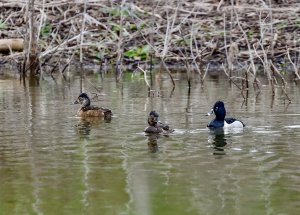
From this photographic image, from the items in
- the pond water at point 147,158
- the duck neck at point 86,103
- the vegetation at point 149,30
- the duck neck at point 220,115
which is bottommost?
the pond water at point 147,158

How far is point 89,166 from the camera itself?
35.5 ft

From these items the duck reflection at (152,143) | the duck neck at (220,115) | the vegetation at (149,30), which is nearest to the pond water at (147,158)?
the duck reflection at (152,143)

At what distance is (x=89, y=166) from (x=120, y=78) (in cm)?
1183

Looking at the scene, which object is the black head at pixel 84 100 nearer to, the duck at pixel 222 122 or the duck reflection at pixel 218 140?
the duck at pixel 222 122

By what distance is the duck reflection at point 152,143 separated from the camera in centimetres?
1212

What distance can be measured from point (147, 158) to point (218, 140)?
1807 mm

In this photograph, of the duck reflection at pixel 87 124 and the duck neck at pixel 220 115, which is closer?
the duck reflection at pixel 87 124

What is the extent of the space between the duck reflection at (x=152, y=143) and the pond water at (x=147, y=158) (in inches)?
0.5

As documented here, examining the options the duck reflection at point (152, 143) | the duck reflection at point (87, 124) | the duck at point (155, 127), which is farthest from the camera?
the duck reflection at point (87, 124)

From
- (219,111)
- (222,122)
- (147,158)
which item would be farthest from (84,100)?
(147,158)

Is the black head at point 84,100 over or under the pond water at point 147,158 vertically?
over

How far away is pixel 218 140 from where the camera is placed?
42.5ft

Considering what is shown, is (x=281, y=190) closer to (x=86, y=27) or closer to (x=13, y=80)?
(x=13, y=80)

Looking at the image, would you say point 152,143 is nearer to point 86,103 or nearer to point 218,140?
point 218,140
